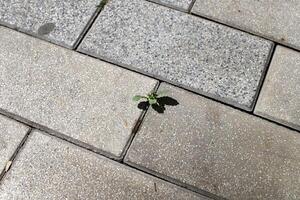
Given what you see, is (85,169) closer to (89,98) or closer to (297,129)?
(89,98)

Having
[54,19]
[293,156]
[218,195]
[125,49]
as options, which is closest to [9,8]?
[54,19]

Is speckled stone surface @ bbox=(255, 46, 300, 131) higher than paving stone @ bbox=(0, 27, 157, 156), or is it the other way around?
speckled stone surface @ bbox=(255, 46, 300, 131)

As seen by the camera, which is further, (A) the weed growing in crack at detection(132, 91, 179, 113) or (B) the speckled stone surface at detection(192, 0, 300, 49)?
(B) the speckled stone surface at detection(192, 0, 300, 49)

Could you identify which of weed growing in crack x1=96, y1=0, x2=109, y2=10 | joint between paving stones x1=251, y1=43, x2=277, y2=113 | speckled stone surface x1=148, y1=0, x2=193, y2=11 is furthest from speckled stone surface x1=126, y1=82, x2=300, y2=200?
weed growing in crack x1=96, y1=0, x2=109, y2=10

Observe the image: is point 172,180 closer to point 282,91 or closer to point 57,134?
point 57,134

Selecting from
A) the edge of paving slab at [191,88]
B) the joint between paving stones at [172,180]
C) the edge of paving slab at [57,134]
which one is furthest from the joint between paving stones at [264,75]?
the edge of paving slab at [57,134]

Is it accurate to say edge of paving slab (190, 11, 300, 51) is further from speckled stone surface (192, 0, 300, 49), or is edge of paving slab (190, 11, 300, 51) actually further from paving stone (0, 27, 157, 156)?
paving stone (0, 27, 157, 156)

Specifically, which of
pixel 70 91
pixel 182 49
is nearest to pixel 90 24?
pixel 70 91
